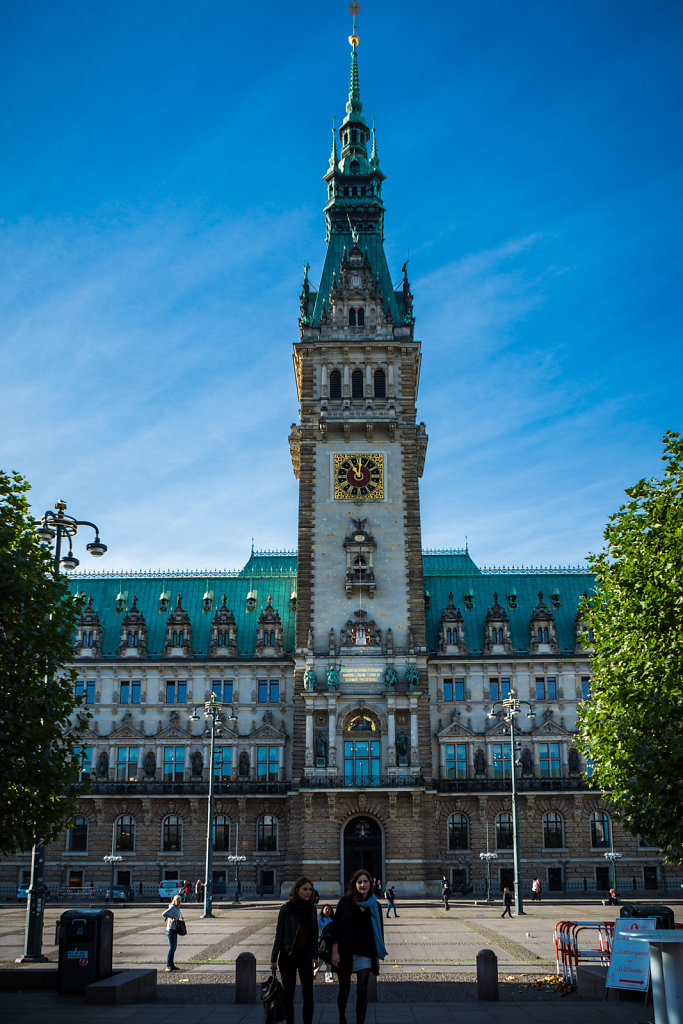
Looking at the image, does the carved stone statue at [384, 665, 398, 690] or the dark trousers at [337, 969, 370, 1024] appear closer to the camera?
the dark trousers at [337, 969, 370, 1024]

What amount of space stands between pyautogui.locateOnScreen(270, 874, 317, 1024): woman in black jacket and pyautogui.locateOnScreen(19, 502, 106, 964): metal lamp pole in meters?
13.8

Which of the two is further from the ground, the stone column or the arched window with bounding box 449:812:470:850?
the stone column

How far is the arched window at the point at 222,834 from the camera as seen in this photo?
7175 cm

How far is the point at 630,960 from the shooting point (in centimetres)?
2222

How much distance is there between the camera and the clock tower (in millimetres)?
69375

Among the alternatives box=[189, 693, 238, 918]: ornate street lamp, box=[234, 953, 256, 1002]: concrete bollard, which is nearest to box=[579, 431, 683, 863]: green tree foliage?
box=[234, 953, 256, 1002]: concrete bollard

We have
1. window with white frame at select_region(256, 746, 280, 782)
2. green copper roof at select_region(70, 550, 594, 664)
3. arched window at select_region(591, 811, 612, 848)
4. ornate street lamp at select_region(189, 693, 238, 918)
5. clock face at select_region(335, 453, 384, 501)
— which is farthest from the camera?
green copper roof at select_region(70, 550, 594, 664)

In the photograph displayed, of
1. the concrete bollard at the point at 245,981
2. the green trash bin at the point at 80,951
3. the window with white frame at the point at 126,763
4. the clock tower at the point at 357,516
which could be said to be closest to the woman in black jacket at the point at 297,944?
the concrete bollard at the point at 245,981

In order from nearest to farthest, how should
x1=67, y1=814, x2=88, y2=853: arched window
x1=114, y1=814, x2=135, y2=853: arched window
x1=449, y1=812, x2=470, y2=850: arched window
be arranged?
x1=449, y1=812, x2=470, y2=850: arched window < x1=114, y1=814, x2=135, y2=853: arched window < x1=67, y1=814, x2=88, y2=853: arched window

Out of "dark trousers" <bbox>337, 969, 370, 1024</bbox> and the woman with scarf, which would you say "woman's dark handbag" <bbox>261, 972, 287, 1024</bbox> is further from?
"dark trousers" <bbox>337, 969, 370, 1024</bbox>

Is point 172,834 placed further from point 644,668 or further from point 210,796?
point 644,668

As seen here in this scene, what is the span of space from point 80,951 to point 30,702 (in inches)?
256

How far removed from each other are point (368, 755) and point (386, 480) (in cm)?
2070

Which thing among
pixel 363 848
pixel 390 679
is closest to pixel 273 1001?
pixel 363 848
